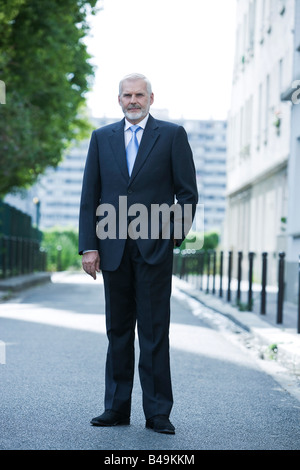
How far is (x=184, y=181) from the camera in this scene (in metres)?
5.07

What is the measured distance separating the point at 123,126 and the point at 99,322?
23.9ft

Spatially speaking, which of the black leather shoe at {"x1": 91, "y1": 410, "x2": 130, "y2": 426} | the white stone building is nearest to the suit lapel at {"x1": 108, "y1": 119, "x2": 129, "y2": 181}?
the black leather shoe at {"x1": 91, "y1": 410, "x2": 130, "y2": 426}

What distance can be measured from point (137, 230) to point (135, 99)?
70 centimetres

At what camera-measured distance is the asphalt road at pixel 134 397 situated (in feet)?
15.9

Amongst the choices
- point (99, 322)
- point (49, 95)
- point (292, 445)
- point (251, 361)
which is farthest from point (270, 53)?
point (292, 445)

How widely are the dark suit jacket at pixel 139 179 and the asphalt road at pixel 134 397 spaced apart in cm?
95

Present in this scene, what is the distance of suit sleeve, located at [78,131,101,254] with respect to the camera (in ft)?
16.8

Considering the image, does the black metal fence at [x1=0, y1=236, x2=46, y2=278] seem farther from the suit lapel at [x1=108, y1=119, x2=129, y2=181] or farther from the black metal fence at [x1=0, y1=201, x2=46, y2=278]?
the suit lapel at [x1=108, y1=119, x2=129, y2=181]

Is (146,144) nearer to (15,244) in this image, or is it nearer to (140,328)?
(140,328)

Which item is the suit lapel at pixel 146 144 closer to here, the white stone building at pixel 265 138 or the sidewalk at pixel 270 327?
the sidewalk at pixel 270 327

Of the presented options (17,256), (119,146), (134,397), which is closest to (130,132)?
(119,146)

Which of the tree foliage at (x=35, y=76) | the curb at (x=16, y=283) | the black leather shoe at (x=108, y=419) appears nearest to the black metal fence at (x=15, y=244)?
the curb at (x=16, y=283)

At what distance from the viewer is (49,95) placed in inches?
973
